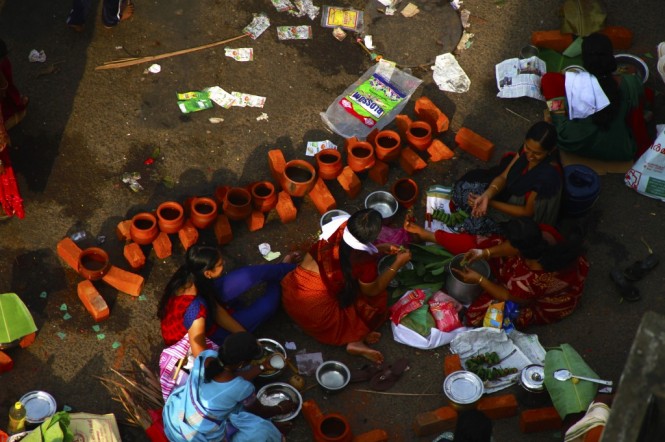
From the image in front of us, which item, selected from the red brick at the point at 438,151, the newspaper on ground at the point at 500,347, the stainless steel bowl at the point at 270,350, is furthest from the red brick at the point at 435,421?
A: the red brick at the point at 438,151

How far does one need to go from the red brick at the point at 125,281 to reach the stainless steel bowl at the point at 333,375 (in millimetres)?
1651

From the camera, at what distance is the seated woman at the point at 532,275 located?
6371 mm

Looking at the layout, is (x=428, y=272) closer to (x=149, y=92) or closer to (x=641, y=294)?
(x=641, y=294)

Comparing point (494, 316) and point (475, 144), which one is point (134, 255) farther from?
point (475, 144)

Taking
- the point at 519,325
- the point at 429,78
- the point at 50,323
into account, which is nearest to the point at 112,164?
the point at 50,323

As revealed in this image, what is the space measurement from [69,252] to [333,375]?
7.99 ft

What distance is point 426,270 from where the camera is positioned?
22.9 feet

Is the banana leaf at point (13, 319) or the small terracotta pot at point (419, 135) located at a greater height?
the small terracotta pot at point (419, 135)

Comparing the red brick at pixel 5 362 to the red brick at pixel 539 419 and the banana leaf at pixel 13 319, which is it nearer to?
the banana leaf at pixel 13 319

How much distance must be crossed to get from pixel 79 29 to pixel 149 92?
1148 millimetres

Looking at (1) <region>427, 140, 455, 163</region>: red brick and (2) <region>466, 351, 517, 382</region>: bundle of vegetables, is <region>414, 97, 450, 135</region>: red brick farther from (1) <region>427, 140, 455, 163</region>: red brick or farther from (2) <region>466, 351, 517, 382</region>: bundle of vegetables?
(2) <region>466, 351, 517, 382</region>: bundle of vegetables

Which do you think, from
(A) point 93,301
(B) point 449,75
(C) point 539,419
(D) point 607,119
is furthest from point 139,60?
(C) point 539,419

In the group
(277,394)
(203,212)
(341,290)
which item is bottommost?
(277,394)

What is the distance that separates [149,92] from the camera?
828 centimetres
